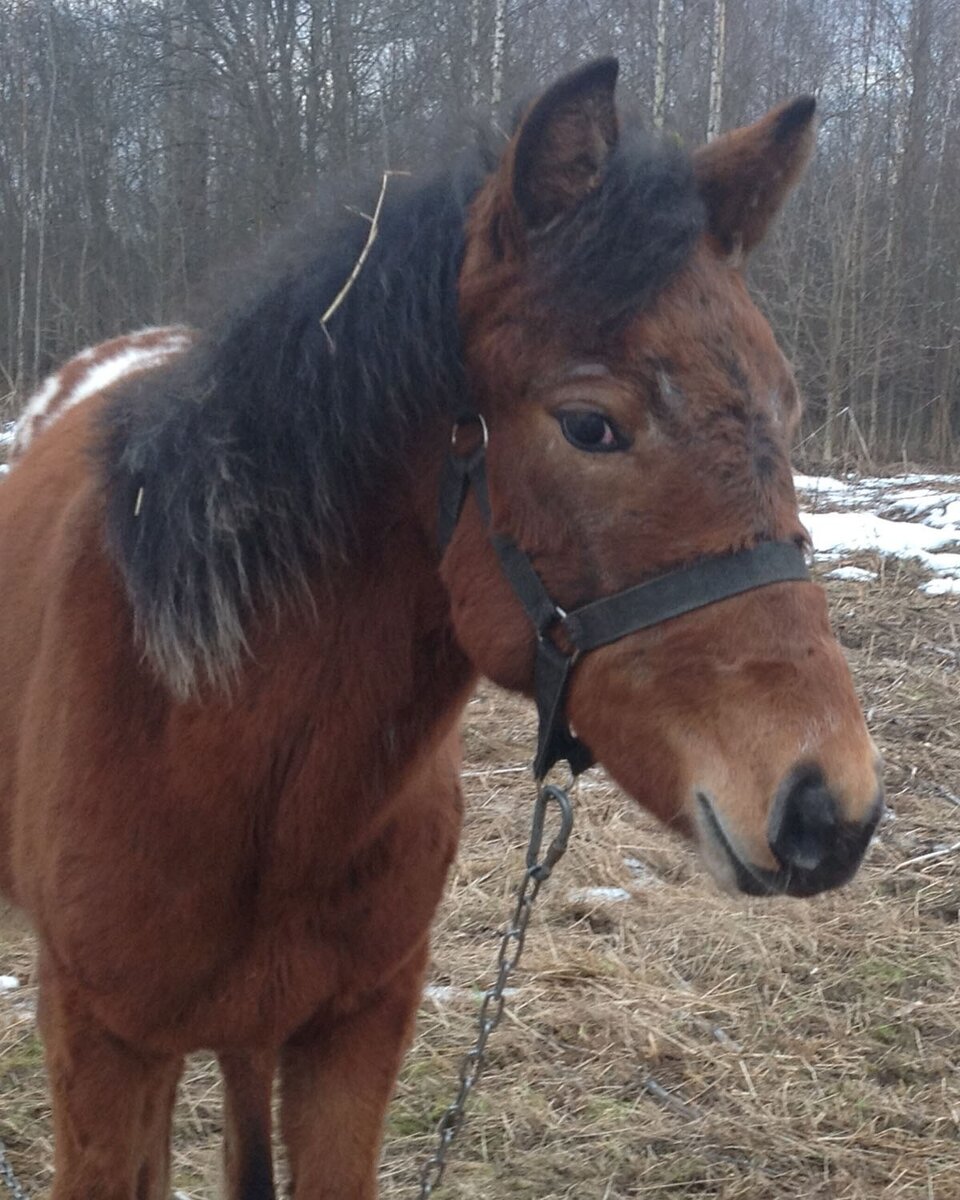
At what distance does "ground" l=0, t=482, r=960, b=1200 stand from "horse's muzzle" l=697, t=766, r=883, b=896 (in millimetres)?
1776

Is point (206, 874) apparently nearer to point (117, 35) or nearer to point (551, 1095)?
point (551, 1095)

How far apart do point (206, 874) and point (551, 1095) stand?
1.73m

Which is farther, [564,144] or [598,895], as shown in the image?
[598,895]

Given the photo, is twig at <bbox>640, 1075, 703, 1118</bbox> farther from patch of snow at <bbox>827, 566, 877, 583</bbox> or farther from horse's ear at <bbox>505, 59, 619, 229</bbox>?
patch of snow at <bbox>827, 566, 877, 583</bbox>

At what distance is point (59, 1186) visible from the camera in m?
2.12

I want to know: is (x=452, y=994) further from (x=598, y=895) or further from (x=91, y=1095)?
(x=91, y=1095)

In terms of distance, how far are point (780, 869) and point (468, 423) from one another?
0.74 meters

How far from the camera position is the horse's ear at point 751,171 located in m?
1.69

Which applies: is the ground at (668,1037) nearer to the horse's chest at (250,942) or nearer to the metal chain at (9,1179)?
the metal chain at (9,1179)

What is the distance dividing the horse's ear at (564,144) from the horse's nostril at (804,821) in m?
0.81

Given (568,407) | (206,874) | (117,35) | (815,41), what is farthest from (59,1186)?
(815,41)

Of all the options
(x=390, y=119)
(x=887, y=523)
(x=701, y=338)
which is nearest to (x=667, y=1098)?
(x=701, y=338)

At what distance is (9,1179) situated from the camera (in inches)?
106

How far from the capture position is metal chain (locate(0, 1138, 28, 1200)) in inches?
103
